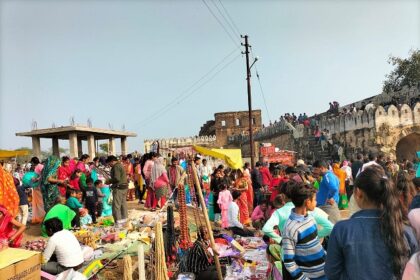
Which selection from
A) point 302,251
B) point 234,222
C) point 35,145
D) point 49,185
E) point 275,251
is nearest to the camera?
point 302,251

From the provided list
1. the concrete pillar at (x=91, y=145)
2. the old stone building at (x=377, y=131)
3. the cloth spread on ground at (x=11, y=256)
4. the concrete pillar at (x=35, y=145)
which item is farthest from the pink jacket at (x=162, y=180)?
the old stone building at (x=377, y=131)

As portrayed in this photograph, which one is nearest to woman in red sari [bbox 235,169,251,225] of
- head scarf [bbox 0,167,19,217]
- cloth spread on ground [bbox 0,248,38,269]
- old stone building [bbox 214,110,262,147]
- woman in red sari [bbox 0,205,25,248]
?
head scarf [bbox 0,167,19,217]

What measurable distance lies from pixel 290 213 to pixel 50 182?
21.3ft

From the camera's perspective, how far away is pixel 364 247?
2.11 metres

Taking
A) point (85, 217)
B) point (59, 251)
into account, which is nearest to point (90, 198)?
point (85, 217)

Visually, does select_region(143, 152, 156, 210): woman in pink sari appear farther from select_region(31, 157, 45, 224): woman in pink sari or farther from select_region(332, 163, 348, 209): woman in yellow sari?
select_region(332, 163, 348, 209): woman in yellow sari

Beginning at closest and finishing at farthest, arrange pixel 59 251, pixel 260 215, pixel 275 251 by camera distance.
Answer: pixel 275 251 → pixel 59 251 → pixel 260 215

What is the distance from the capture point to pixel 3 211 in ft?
15.3

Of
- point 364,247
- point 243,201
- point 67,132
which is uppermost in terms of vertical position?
point 67,132

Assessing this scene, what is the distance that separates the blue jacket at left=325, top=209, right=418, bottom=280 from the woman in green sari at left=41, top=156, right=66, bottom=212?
24.0 feet

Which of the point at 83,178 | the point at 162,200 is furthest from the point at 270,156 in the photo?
the point at 83,178

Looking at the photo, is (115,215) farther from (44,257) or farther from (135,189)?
(135,189)

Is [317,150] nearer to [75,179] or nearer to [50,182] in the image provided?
[75,179]

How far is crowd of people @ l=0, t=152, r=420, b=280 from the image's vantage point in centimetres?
212
